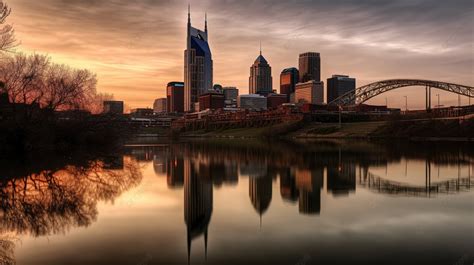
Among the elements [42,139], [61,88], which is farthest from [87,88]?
[42,139]

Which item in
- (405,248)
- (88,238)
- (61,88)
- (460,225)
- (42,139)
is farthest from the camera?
(61,88)

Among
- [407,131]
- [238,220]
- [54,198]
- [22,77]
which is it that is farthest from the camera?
[407,131]

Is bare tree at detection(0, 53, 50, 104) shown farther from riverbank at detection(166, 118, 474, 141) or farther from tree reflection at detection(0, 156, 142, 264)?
riverbank at detection(166, 118, 474, 141)

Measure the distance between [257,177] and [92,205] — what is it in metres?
12.9

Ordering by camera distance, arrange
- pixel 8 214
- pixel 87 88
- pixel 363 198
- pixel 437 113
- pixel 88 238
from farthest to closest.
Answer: pixel 437 113
pixel 87 88
pixel 363 198
pixel 8 214
pixel 88 238

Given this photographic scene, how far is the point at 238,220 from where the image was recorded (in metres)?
15.9

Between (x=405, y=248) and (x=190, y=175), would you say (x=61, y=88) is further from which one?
(x=405, y=248)

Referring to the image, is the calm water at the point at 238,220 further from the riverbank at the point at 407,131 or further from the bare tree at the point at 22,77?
the riverbank at the point at 407,131

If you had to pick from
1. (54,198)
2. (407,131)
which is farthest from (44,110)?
(407,131)

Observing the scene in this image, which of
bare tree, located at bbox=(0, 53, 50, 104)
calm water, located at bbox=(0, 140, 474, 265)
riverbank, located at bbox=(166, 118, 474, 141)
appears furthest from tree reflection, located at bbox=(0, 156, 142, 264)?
riverbank, located at bbox=(166, 118, 474, 141)

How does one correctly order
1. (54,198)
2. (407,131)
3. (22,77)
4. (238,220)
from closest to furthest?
(238,220) < (54,198) < (22,77) < (407,131)

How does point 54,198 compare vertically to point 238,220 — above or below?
above

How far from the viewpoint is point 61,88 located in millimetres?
Answer: 61562

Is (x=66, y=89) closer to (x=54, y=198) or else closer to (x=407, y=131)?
(x=54, y=198)
